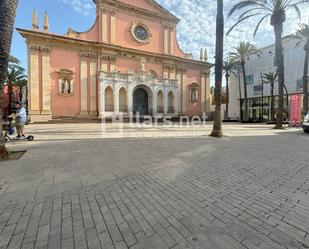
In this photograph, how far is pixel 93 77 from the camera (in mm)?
27562

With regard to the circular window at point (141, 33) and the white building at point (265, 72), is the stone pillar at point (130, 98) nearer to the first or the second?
the circular window at point (141, 33)

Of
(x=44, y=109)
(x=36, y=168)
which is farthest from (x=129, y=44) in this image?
(x=36, y=168)

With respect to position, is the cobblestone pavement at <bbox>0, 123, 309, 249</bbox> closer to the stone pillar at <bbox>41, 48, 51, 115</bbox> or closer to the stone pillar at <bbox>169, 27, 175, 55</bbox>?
the stone pillar at <bbox>41, 48, 51, 115</bbox>

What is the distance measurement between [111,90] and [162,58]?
10154 millimetres

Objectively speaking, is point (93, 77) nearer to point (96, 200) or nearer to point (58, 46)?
point (58, 46)

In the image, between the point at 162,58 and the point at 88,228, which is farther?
the point at 162,58

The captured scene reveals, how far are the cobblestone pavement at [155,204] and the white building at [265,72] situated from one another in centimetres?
3683

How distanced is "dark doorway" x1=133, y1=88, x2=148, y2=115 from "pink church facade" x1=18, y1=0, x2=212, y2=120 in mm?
29

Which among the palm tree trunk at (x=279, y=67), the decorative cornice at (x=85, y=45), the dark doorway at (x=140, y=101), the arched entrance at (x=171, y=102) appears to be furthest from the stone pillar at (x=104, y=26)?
the palm tree trunk at (x=279, y=67)

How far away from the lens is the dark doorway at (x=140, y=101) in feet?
100

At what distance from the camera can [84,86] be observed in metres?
27.1

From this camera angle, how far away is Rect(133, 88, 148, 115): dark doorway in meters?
30.5

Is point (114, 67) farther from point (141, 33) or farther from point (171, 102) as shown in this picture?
point (171, 102)

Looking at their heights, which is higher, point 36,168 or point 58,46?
point 58,46
